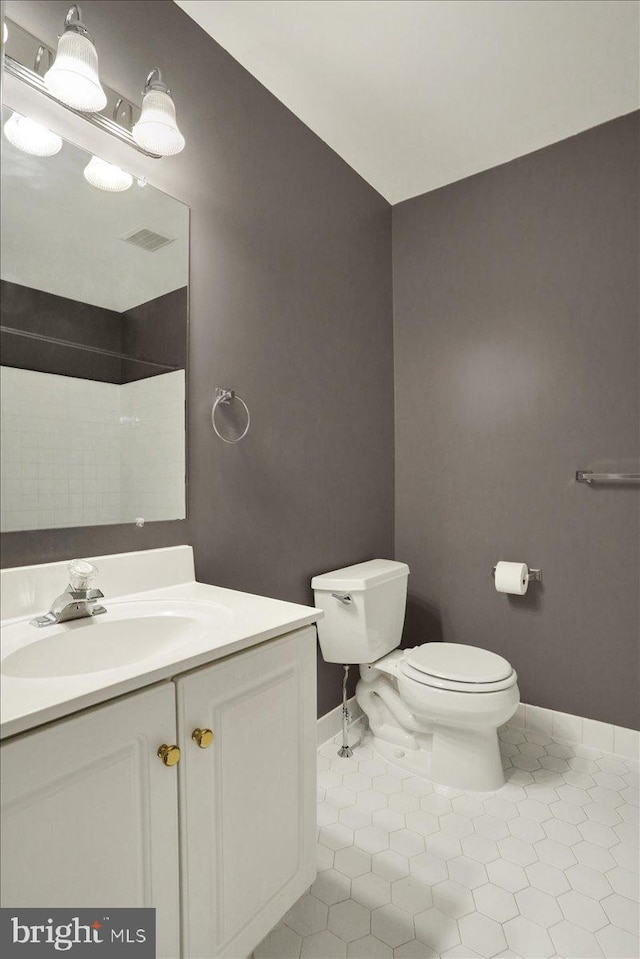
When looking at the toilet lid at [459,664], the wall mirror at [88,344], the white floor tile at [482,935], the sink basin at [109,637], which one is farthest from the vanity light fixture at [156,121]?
the white floor tile at [482,935]

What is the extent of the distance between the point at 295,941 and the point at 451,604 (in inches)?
58.3

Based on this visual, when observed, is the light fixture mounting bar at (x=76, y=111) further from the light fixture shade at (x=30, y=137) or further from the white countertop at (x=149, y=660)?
the white countertop at (x=149, y=660)

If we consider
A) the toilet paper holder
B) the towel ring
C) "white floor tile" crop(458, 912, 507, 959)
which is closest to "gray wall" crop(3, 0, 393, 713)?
the towel ring

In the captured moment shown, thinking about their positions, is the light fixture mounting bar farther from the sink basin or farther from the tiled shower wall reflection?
the sink basin

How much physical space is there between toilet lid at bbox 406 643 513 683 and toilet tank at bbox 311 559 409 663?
0.16 metres

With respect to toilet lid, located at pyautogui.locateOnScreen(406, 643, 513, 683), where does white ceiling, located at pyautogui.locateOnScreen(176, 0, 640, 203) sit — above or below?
above

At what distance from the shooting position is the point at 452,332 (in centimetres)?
244

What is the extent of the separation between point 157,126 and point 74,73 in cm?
21

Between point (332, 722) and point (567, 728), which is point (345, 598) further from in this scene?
point (567, 728)

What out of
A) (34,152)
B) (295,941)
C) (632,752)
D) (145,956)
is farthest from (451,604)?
(34,152)

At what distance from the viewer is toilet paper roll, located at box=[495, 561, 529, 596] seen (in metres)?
2.12

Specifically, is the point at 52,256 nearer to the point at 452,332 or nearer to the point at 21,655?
the point at 21,655

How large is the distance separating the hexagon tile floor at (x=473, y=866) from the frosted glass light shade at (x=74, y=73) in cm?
204

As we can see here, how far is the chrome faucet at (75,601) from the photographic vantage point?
1093 mm
